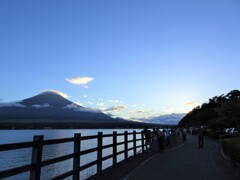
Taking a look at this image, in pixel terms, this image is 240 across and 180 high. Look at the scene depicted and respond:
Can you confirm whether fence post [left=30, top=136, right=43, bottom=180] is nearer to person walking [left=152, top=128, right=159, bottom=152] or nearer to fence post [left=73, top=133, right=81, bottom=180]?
fence post [left=73, top=133, right=81, bottom=180]

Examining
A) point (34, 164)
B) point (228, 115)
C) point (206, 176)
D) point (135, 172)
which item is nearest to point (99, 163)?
point (135, 172)

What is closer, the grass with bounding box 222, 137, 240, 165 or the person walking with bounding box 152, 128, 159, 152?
the grass with bounding box 222, 137, 240, 165

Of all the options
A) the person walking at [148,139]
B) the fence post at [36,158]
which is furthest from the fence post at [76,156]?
the person walking at [148,139]

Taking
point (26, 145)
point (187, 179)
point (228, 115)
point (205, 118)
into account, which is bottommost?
point (187, 179)

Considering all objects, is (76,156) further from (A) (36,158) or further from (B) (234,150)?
(B) (234,150)

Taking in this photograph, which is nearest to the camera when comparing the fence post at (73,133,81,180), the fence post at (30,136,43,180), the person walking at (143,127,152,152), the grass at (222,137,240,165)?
the fence post at (30,136,43,180)

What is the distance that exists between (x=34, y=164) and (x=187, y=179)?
5.57 metres

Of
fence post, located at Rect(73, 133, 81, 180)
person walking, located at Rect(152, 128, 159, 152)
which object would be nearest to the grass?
fence post, located at Rect(73, 133, 81, 180)

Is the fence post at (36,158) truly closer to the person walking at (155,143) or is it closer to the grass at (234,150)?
the grass at (234,150)

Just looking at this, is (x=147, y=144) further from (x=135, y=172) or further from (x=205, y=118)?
(x=205, y=118)

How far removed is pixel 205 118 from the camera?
10206 centimetres

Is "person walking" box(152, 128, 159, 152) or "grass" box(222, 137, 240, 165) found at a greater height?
"person walking" box(152, 128, 159, 152)

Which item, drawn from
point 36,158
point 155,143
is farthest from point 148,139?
point 36,158

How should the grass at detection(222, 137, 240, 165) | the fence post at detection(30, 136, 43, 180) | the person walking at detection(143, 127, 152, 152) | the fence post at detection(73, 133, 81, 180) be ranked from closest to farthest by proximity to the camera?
1. the fence post at detection(30, 136, 43, 180)
2. the fence post at detection(73, 133, 81, 180)
3. the grass at detection(222, 137, 240, 165)
4. the person walking at detection(143, 127, 152, 152)
